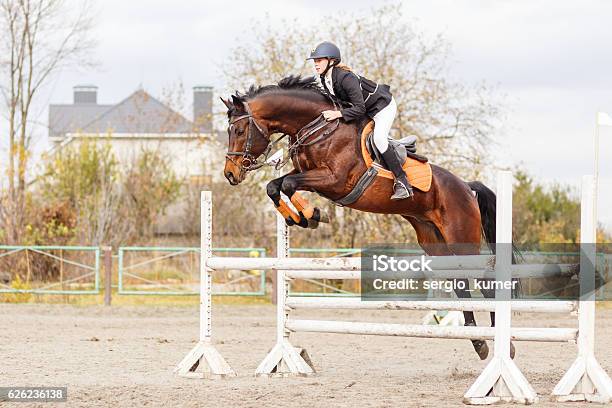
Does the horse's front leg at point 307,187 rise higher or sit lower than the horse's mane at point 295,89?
lower

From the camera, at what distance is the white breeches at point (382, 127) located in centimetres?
632

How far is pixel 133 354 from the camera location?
809 cm

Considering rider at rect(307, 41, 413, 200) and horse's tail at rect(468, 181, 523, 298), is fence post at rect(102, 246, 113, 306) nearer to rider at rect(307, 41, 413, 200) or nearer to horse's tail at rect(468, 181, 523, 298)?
horse's tail at rect(468, 181, 523, 298)

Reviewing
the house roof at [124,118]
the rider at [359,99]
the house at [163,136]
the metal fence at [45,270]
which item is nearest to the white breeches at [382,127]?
the rider at [359,99]

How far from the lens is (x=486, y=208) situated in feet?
23.9

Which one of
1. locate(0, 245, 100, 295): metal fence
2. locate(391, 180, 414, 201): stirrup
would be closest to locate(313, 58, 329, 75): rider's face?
locate(391, 180, 414, 201): stirrup

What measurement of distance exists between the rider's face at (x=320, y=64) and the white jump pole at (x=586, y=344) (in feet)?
6.21

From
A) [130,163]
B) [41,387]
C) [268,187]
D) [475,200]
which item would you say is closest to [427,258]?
[268,187]

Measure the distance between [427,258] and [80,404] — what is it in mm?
2162

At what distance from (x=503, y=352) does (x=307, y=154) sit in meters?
1.91

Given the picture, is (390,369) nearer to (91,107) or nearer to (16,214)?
(16,214)

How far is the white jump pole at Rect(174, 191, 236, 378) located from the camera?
6.38 meters

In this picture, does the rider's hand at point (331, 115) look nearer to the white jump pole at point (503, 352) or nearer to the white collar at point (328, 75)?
the white collar at point (328, 75)

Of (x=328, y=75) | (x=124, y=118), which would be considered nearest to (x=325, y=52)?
(x=328, y=75)
